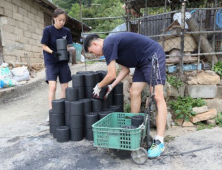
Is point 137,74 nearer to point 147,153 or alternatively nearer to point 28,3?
point 147,153

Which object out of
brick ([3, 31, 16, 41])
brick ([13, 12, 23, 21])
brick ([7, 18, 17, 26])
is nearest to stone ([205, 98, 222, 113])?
brick ([3, 31, 16, 41])

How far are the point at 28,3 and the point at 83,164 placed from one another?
7.88 meters

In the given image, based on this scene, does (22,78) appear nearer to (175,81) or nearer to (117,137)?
(175,81)

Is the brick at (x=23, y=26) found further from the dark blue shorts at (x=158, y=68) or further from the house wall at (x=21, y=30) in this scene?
the dark blue shorts at (x=158, y=68)

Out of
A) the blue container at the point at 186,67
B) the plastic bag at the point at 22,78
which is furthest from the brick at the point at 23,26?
the blue container at the point at 186,67

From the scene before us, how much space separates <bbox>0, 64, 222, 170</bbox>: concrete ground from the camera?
2.30 metres

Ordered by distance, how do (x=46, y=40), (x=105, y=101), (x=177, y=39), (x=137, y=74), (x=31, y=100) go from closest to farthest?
(x=137, y=74) → (x=105, y=101) → (x=46, y=40) → (x=177, y=39) → (x=31, y=100)

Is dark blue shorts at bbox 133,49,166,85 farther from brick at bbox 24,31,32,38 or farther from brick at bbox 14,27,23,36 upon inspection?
brick at bbox 24,31,32,38

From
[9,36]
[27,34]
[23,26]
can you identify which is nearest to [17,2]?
[23,26]

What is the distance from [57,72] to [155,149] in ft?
7.05

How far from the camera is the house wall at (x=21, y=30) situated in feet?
22.8

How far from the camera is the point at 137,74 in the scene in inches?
115

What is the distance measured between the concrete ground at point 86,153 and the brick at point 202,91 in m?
0.74

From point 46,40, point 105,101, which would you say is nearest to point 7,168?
point 105,101
